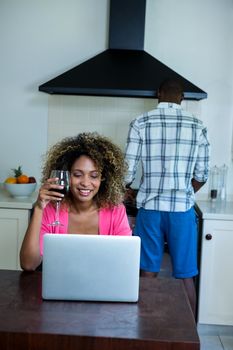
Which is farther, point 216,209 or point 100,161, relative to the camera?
point 216,209

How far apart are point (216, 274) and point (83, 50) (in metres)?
1.86

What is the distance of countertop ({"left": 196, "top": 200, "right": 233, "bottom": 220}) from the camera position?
278cm

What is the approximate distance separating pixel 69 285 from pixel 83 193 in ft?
1.74

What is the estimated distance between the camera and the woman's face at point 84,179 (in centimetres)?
182

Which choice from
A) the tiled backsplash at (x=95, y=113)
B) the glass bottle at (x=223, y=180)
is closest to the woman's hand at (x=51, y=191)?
the tiled backsplash at (x=95, y=113)

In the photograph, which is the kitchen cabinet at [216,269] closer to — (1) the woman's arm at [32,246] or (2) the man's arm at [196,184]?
(2) the man's arm at [196,184]

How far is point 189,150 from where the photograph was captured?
8.64ft

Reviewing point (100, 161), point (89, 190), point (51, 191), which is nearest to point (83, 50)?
point (100, 161)

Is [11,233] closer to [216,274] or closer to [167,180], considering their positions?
[167,180]

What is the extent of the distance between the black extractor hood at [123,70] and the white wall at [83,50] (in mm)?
129

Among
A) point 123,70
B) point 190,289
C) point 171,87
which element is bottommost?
point 190,289

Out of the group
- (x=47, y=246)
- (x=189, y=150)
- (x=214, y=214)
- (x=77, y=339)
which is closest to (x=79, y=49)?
(x=189, y=150)

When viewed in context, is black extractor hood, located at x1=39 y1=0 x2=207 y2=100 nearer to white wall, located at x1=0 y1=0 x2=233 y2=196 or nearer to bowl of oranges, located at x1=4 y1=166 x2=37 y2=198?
white wall, located at x1=0 y1=0 x2=233 y2=196

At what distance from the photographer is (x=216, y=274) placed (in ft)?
9.28
